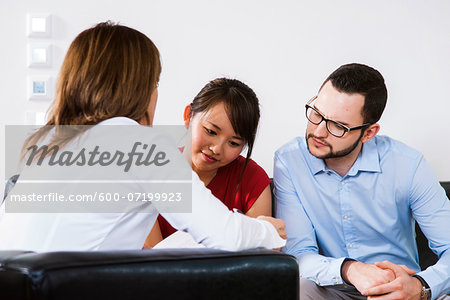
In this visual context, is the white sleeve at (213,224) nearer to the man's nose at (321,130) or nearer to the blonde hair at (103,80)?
the blonde hair at (103,80)

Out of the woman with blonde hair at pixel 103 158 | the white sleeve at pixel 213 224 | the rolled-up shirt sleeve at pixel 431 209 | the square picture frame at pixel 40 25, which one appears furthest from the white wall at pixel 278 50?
the white sleeve at pixel 213 224

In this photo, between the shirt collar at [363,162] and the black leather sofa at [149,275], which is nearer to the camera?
the black leather sofa at [149,275]

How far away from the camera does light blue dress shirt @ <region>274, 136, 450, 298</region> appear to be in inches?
76.0

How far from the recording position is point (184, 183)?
1.12m

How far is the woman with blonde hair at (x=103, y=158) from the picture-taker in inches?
43.3

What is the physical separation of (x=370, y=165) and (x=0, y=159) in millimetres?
1659

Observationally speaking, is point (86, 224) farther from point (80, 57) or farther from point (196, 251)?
point (80, 57)

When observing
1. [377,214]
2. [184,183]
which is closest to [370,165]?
[377,214]

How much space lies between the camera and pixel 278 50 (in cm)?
244

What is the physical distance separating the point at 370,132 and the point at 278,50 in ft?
2.25

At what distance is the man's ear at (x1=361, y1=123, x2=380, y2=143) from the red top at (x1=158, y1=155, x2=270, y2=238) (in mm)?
399

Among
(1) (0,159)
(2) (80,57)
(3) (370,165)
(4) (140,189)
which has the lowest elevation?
(1) (0,159)

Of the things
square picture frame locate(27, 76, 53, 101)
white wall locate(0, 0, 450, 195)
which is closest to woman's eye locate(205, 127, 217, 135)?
white wall locate(0, 0, 450, 195)

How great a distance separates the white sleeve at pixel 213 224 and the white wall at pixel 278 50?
51.3 inches
